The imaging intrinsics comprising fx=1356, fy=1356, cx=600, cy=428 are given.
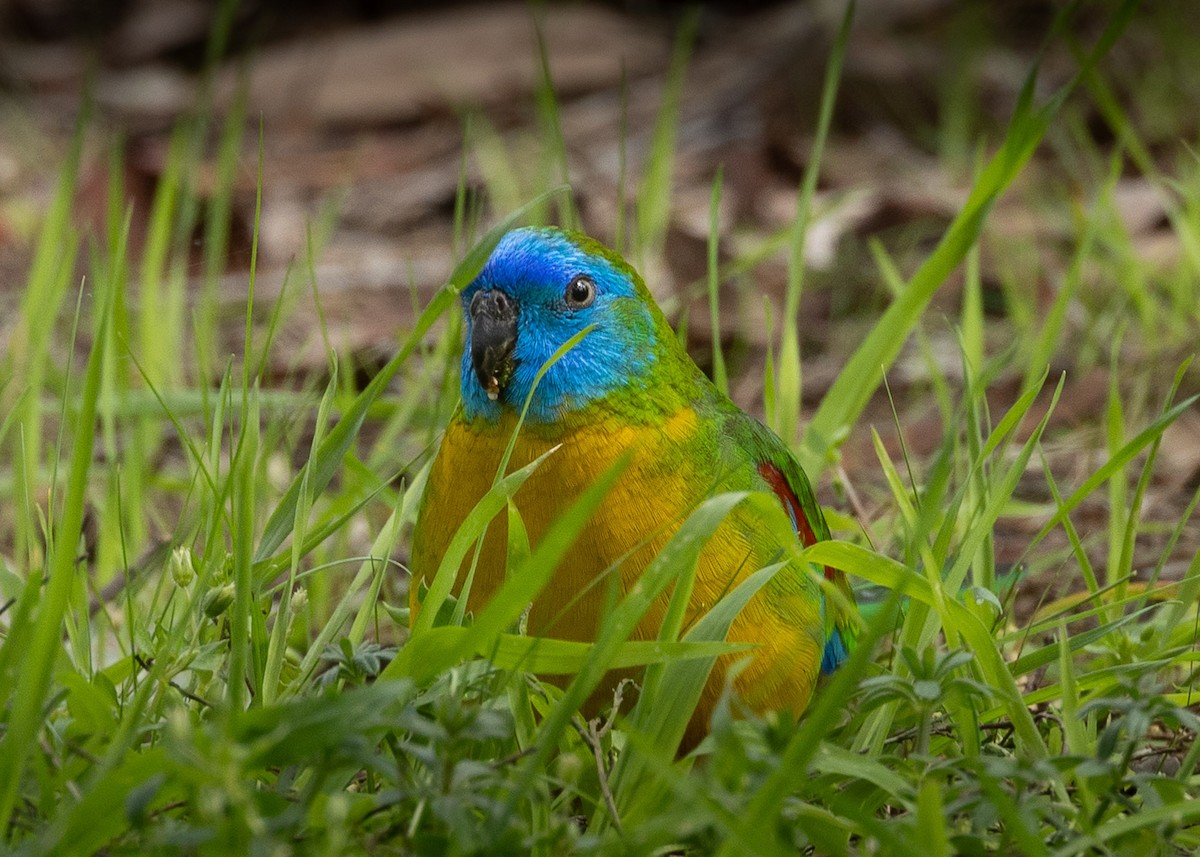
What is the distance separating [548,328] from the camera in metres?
2.27

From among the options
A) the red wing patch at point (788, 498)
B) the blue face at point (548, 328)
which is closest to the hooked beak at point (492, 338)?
the blue face at point (548, 328)

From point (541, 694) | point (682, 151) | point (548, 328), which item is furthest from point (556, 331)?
point (682, 151)

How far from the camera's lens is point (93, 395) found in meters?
1.54

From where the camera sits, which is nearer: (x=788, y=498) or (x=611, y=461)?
(x=611, y=461)

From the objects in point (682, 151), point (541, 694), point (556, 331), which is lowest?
point (541, 694)

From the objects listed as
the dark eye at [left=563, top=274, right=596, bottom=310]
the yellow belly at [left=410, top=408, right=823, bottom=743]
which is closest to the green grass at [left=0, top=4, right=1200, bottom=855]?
the yellow belly at [left=410, top=408, right=823, bottom=743]

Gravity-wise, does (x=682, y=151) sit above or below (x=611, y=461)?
above

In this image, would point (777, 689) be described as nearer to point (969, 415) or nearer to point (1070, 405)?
point (969, 415)

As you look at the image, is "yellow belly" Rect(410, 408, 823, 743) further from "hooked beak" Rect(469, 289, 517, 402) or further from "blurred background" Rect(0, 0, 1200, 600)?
"blurred background" Rect(0, 0, 1200, 600)

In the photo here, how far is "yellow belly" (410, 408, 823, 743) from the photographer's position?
199cm

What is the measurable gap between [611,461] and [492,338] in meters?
0.31

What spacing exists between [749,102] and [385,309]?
2.11m

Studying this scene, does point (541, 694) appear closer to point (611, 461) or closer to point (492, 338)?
point (611, 461)

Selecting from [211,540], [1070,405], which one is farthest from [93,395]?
[1070,405]
